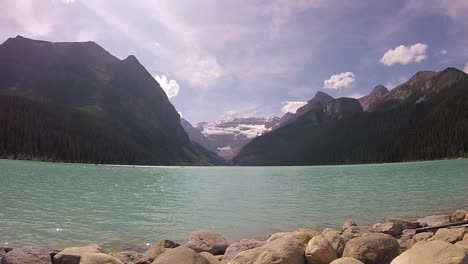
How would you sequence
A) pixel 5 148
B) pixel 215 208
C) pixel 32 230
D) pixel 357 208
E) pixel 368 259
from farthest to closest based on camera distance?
1. pixel 5 148
2. pixel 215 208
3. pixel 357 208
4. pixel 32 230
5. pixel 368 259

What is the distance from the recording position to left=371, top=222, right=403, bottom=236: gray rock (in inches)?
777

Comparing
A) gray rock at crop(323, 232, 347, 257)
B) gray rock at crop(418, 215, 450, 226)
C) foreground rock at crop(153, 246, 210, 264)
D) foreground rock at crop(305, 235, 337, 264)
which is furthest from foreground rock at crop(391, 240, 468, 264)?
gray rock at crop(418, 215, 450, 226)

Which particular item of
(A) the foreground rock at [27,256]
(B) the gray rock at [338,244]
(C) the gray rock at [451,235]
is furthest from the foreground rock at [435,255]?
(A) the foreground rock at [27,256]

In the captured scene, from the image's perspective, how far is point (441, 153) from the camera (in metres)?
199

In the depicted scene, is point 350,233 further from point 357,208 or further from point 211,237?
point 357,208

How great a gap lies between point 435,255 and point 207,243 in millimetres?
10850

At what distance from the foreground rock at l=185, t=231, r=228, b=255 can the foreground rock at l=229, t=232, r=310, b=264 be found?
4903mm

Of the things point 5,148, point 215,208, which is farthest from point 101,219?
point 5,148

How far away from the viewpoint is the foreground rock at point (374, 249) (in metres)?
12.9

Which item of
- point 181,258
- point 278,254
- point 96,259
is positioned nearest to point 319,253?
point 278,254

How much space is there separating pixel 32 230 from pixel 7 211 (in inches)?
338

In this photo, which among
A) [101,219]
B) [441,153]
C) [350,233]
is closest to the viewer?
[350,233]

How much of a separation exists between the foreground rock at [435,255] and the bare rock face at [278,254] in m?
3.26

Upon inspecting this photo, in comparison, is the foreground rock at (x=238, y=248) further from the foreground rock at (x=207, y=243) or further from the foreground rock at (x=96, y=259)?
the foreground rock at (x=96, y=259)
